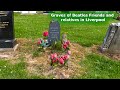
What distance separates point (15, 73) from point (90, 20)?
262 centimetres

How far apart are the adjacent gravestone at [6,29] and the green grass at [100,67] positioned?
2754 mm

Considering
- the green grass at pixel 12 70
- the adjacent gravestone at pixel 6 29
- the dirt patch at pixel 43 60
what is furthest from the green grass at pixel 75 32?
the green grass at pixel 12 70

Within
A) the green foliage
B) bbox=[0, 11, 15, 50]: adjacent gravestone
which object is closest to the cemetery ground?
the green foliage

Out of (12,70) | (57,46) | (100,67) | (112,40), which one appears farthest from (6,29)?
(112,40)

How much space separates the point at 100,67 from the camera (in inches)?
395

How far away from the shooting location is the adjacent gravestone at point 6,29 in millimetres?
11016

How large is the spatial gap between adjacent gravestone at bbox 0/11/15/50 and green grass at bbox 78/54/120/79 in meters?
2.75

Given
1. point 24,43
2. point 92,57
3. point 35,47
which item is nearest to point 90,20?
point 92,57

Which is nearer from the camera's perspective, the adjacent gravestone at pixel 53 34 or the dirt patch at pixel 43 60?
the dirt patch at pixel 43 60

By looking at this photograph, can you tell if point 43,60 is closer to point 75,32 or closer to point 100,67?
point 100,67

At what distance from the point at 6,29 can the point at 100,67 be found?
355 cm

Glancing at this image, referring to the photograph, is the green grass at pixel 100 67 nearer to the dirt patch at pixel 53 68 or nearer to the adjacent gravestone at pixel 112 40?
the dirt patch at pixel 53 68

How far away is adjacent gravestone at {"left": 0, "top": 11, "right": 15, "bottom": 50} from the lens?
1102 cm

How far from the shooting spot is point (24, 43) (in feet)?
39.0
